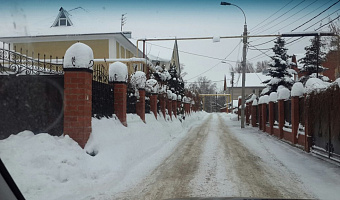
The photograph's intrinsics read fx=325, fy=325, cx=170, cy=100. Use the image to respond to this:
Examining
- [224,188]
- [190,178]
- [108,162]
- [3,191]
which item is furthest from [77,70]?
[3,191]

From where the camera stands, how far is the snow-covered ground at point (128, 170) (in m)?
5.29

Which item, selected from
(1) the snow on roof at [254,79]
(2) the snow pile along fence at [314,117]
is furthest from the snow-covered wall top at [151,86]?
(1) the snow on roof at [254,79]

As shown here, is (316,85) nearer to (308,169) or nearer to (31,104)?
(308,169)

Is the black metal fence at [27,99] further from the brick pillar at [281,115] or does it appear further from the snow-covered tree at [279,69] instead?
the snow-covered tree at [279,69]

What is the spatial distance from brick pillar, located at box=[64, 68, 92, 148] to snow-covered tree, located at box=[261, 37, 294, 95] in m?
21.2

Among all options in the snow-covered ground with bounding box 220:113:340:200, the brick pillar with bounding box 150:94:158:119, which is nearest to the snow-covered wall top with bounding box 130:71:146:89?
the brick pillar with bounding box 150:94:158:119

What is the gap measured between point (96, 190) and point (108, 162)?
165 cm

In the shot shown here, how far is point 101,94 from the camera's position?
936 centimetres

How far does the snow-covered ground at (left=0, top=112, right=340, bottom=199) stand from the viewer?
17.4ft

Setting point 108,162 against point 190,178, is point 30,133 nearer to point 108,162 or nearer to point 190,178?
point 108,162

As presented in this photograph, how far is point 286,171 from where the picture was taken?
7.49m

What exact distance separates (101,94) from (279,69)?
1982 centimetres

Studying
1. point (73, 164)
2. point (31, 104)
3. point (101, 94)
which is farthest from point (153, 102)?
point (73, 164)

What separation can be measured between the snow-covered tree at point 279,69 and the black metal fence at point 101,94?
18659 mm
